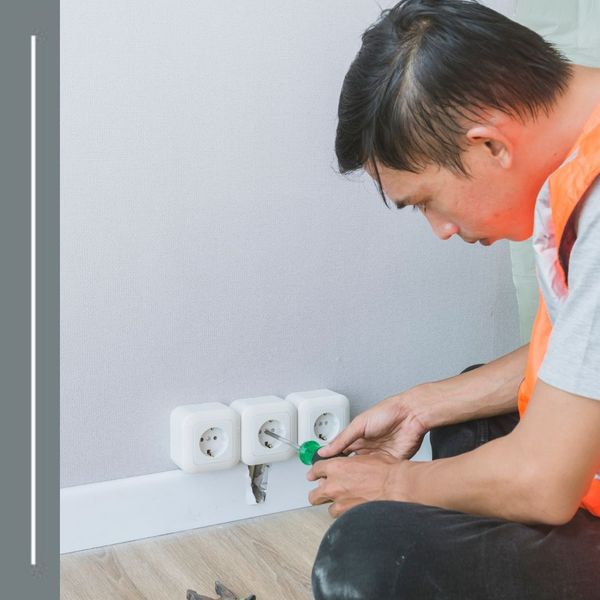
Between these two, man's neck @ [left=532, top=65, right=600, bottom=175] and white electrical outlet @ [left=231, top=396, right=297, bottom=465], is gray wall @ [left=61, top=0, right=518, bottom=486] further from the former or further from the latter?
man's neck @ [left=532, top=65, right=600, bottom=175]

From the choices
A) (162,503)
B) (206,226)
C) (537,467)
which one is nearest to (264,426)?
(162,503)

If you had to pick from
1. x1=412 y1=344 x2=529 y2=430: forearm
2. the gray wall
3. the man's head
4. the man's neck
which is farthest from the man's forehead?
the gray wall

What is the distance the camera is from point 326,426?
4.62 ft

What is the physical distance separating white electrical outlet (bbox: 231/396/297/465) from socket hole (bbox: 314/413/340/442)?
43 millimetres

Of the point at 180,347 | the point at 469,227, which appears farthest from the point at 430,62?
the point at 180,347

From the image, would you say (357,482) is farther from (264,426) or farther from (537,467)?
(264,426)

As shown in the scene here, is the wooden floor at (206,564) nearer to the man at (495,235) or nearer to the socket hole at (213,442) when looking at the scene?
the socket hole at (213,442)

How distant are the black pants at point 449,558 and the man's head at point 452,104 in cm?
29

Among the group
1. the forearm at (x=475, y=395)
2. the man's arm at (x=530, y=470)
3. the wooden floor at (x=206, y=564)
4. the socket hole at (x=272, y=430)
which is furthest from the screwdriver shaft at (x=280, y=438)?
the man's arm at (x=530, y=470)

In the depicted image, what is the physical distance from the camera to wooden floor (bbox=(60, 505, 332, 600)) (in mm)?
1169

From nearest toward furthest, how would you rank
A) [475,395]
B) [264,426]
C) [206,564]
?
[475,395]
[206,564]
[264,426]

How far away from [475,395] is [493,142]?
0.41 metres

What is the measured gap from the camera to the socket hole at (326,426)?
4.59ft

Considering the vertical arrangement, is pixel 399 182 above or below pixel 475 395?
above
